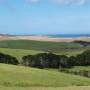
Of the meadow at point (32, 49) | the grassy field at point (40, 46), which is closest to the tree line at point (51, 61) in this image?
the meadow at point (32, 49)

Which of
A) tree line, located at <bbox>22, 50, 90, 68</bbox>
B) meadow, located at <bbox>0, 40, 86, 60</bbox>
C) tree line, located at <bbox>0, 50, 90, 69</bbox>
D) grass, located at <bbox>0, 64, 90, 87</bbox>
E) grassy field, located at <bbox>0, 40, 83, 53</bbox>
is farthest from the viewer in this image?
grassy field, located at <bbox>0, 40, 83, 53</bbox>

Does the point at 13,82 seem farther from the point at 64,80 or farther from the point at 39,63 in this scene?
the point at 39,63

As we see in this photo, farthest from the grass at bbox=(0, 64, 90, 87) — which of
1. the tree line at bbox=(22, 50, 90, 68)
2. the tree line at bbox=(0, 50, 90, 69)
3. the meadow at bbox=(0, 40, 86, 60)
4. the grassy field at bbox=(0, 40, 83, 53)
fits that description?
the grassy field at bbox=(0, 40, 83, 53)

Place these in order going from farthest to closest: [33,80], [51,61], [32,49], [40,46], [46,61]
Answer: [40,46] < [32,49] < [51,61] < [46,61] < [33,80]

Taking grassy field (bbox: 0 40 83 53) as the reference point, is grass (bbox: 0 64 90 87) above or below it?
above

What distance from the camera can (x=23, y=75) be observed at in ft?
143

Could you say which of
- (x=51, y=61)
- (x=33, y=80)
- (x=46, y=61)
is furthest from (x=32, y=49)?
(x=33, y=80)

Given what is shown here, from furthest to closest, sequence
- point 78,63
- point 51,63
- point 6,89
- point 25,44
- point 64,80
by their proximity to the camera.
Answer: point 25,44
point 78,63
point 51,63
point 64,80
point 6,89

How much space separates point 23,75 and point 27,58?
40.3m

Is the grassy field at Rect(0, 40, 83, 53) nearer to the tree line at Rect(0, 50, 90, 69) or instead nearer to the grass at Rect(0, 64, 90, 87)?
the tree line at Rect(0, 50, 90, 69)

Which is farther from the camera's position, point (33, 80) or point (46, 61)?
point (46, 61)

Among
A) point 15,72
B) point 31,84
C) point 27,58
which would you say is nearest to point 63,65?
point 27,58

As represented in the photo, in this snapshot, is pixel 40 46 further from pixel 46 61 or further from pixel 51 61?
pixel 46 61

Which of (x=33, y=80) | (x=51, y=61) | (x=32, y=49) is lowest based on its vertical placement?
(x=32, y=49)
